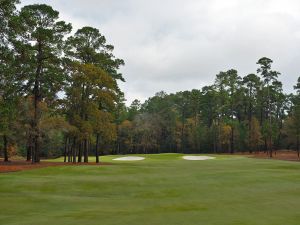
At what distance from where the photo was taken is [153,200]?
1942 centimetres

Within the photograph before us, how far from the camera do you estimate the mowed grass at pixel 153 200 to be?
13.7 metres

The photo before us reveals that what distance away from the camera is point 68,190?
74.9 ft

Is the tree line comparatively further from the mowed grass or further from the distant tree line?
the distant tree line

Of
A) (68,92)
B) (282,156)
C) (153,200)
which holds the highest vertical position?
(68,92)

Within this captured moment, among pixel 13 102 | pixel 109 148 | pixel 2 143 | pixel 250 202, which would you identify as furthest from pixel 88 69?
pixel 109 148

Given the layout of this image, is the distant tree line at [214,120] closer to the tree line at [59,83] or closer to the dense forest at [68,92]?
the dense forest at [68,92]

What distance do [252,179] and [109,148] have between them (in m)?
107

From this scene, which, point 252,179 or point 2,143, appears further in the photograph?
point 2,143

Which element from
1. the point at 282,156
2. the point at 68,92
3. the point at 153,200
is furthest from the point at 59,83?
the point at 282,156

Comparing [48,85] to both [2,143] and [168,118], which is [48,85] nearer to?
[2,143]

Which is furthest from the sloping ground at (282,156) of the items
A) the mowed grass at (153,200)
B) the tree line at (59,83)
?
the mowed grass at (153,200)

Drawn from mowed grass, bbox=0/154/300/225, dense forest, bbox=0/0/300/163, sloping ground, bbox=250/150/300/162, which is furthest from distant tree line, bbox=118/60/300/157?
mowed grass, bbox=0/154/300/225

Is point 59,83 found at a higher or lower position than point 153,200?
higher

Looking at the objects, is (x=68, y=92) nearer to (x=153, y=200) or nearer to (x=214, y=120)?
(x=153, y=200)
